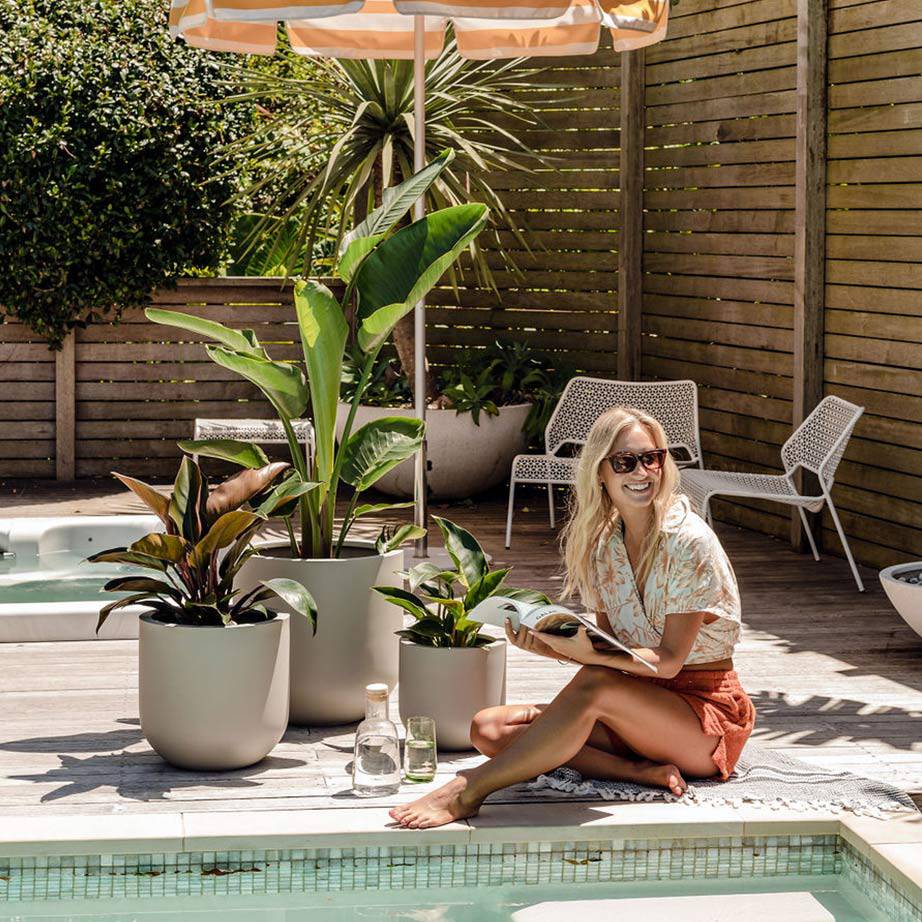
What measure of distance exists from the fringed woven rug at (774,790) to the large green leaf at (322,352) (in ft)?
4.07

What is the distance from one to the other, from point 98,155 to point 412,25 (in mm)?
2553

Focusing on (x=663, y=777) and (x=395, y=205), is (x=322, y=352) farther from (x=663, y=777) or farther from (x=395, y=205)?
(x=663, y=777)

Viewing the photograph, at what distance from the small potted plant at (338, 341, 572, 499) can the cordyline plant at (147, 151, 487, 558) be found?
3.54 m

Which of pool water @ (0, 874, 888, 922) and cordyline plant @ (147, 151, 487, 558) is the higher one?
cordyline plant @ (147, 151, 487, 558)

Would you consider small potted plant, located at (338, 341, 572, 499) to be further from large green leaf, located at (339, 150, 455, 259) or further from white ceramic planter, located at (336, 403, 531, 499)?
large green leaf, located at (339, 150, 455, 259)

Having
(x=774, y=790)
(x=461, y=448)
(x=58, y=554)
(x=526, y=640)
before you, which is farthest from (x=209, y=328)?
(x=461, y=448)

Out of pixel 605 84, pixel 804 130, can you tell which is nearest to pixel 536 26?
pixel 804 130

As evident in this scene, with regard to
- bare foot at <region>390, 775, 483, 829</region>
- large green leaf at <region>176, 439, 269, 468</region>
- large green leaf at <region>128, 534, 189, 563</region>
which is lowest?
bare foot at <region>390, 775, 483, 829</region>

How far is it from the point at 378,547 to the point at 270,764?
77 cm

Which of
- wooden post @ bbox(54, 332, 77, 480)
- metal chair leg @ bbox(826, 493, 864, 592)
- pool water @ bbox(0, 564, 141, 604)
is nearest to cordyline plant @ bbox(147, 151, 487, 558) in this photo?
pool water @ bbox(0, 564, 141, 604)

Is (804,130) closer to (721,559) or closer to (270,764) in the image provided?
(721,559)

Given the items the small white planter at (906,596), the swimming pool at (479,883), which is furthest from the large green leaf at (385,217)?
the small white planter at (906,596)

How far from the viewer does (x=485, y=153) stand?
848 cm

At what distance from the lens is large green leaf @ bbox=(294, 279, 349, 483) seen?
4555 mm
